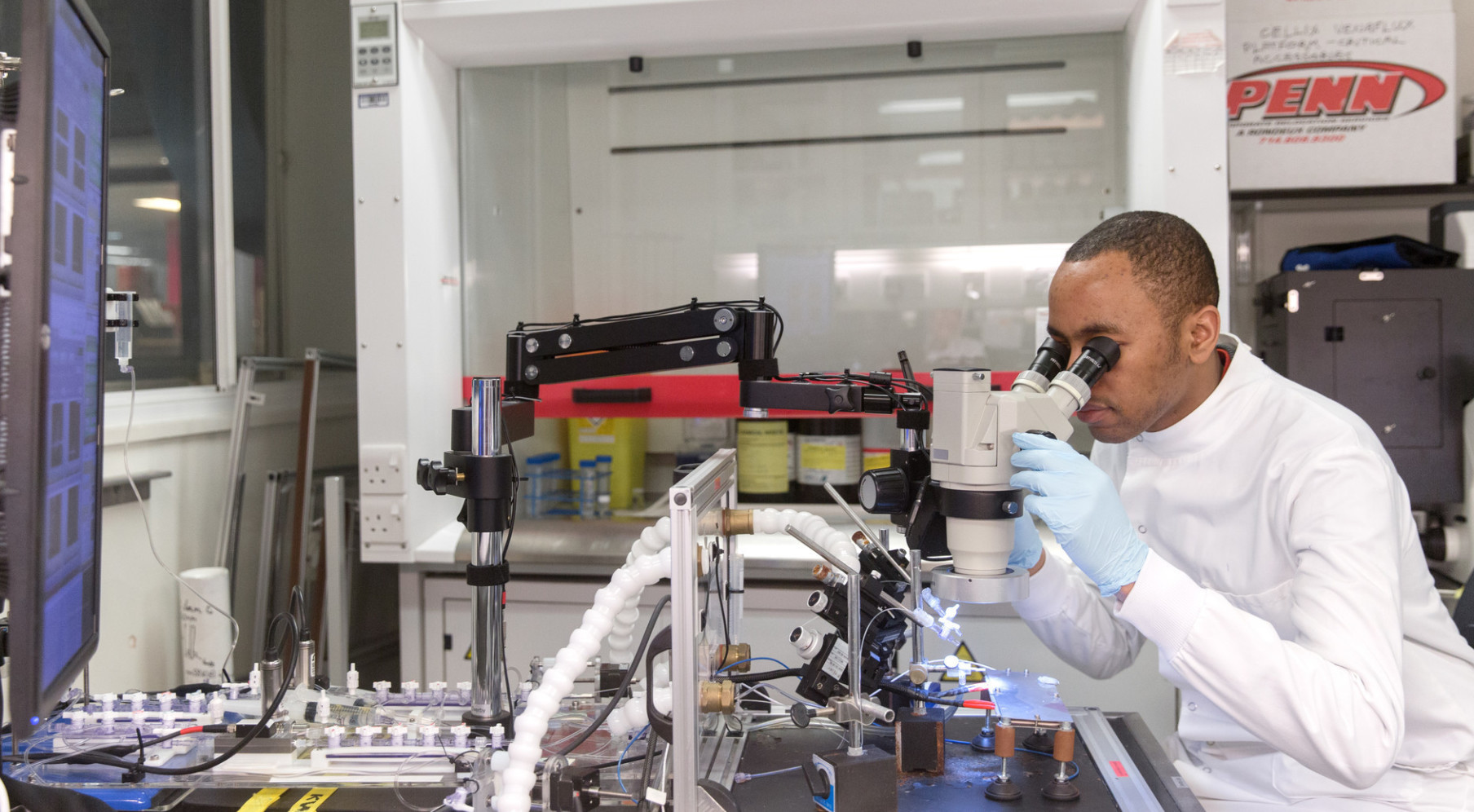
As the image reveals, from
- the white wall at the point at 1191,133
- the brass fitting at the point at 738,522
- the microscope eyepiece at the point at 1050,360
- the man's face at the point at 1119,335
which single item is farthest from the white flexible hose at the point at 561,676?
the white wall at the point at 1191,133

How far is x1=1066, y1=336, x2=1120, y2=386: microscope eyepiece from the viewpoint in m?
1.10

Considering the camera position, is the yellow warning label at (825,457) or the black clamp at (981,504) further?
the yellow warning label at (825,457)

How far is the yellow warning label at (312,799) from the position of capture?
0.97 meters

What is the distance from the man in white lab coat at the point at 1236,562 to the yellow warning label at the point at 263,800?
856 mm

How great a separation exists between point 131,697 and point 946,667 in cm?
103

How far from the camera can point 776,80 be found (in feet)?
8.37

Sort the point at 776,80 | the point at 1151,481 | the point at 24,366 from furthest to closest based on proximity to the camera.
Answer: the point at 776,80 → the point at 1151,481 → the point at 24,366

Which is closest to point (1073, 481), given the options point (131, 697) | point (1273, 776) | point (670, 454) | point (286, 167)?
point (1273, 776)

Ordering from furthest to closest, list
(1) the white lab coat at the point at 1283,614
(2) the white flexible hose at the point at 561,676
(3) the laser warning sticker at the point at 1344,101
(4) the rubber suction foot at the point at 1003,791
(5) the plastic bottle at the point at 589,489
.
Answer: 1. (5) the plastic bottle at the point at 589,489
2. (3) the laser warning sticker at the point at 1344,101
3. (1) the white lab coat at the point at 1283,614
4. (4) the rubber suction foot at the point at 1003,791
5. (2) the white flexible hose at the point at 561,676

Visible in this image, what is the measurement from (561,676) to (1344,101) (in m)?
2.15

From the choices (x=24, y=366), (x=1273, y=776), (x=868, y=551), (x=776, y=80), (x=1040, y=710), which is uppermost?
(x=776, y=80)

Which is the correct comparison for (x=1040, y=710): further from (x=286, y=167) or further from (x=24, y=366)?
(x=286, y=167)

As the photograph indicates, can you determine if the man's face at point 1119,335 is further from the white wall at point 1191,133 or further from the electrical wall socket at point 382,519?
the electrical wall socket at point 382,519

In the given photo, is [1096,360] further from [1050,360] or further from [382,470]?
[382,470]
